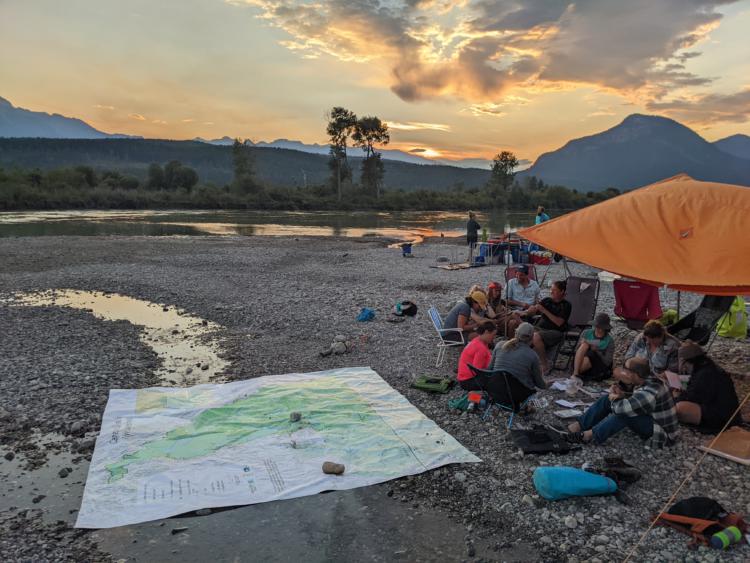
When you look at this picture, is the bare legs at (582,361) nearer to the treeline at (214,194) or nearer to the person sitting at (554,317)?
the person sitting at (554,317)

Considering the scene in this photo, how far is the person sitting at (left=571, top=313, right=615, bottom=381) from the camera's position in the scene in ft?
23.4

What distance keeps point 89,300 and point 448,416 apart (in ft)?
38.0

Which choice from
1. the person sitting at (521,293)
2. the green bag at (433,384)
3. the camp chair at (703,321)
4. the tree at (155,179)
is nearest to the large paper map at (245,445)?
the green bag at (433,384)

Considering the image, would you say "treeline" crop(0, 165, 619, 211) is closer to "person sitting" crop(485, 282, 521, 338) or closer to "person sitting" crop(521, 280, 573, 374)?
"person sitting" crop(485, 282, 521, 338)

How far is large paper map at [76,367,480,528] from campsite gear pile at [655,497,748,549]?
71.2 inches

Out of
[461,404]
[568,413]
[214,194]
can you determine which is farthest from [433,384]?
[214,194]

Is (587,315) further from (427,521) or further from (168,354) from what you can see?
(168,354)

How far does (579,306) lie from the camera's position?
8.38 metres

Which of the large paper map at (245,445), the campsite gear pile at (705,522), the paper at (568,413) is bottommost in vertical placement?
the large paper map at (245,445)

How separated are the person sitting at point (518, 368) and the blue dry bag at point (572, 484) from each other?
1.36 m

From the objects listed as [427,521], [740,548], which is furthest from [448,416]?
[740,548]

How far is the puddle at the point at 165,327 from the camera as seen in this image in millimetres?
8266

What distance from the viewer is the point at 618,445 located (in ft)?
17.6

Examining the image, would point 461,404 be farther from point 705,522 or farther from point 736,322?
point 736,322
